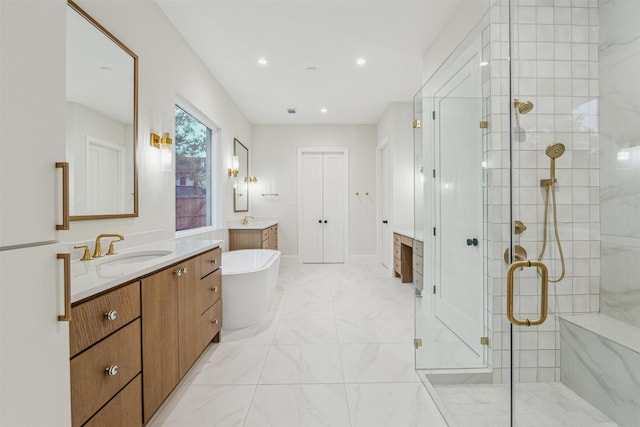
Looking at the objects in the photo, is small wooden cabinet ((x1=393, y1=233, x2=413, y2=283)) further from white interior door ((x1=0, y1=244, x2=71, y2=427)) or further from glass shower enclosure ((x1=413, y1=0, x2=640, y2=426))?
white interior door ((x1=0, y1=244, x2=71, y2=427))

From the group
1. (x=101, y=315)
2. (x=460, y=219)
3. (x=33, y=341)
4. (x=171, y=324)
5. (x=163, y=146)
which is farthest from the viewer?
(x=163, y=146)

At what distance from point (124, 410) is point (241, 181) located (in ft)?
13.3

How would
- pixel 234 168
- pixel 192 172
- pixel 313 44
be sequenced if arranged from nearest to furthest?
pixel 313 44
pixel 192 172
pixel 234 168

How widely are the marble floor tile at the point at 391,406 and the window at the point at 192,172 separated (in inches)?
92.1

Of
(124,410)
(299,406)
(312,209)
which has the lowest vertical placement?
(299,406)

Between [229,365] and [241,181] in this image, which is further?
[241,181]

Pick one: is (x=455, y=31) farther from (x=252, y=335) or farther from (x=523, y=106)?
(x=252, y=335)

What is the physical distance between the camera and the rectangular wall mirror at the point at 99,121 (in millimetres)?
1529

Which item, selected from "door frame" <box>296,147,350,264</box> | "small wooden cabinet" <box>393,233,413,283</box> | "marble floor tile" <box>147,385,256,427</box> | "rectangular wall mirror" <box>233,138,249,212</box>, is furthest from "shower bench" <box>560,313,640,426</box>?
"door frame" <box>296,147,350,264</box>

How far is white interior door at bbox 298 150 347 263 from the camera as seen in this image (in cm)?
579

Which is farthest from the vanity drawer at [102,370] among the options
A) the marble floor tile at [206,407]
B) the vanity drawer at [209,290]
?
the vanity drawer at [209,290]

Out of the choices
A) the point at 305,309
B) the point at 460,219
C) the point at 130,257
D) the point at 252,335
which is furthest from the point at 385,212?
the point at 130,257

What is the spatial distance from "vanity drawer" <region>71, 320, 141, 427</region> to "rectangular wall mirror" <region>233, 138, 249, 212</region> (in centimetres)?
336

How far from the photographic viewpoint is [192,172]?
3.36 meters
